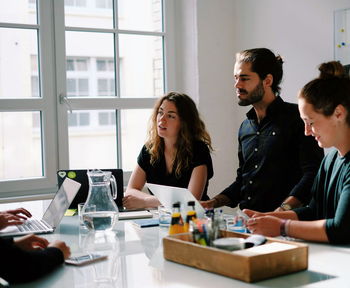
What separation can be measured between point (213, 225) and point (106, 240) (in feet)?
1.72

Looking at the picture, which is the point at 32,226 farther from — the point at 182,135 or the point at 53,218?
the point at 182,135

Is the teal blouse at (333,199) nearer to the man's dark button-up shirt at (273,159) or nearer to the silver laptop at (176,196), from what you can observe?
the silver laptop at (176,196)

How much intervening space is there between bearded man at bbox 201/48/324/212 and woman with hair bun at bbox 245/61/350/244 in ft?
2.09

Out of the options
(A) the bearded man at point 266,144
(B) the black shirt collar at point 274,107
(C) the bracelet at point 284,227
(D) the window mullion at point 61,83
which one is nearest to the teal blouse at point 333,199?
(C) the bracelet at point 284,227

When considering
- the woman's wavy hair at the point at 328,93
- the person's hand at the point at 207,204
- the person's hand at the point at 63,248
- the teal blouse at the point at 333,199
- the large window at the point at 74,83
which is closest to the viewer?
the person's hand at the point at 63,248

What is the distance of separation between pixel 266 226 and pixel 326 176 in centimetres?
38

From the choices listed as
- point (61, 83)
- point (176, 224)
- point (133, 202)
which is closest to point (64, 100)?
point (61, 83)

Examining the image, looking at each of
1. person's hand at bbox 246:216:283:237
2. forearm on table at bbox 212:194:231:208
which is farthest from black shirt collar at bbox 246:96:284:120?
person's hand at bbox 246:216:283:237

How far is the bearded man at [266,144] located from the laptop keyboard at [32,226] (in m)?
0.89

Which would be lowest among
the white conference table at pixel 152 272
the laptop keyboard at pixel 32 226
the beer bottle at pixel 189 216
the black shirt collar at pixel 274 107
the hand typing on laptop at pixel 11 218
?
the laptop keyboard at pixel 32 226

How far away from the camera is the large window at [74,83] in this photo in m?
3.68

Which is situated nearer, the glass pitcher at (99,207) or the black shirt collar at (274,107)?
the glass pitcher at (99,207)

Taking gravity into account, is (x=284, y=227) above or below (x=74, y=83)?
below

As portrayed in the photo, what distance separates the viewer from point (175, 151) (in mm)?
3066
